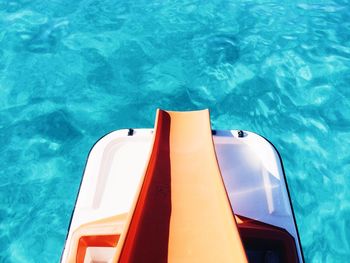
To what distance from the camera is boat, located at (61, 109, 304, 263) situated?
6.63 feet

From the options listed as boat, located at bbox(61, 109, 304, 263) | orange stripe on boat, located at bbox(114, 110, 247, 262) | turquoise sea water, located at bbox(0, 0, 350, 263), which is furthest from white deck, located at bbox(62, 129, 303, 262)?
turquoise sea water, located at bbox(0, 0, 350, 263)

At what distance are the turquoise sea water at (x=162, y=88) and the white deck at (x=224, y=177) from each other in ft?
6.60

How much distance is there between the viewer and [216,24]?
7.44 meters

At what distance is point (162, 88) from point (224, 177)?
358 cm

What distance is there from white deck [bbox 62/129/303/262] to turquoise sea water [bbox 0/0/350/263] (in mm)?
2010

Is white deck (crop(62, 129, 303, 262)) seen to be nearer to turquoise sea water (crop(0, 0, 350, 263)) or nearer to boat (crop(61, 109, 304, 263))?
boat (crop(61, 109, 304, 263))

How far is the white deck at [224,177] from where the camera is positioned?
2.83m

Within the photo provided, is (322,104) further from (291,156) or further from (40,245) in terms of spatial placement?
(40,245)

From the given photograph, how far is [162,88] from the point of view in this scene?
6.36 m

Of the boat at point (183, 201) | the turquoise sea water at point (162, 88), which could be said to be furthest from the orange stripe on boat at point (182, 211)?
the turquoise sea water at point (162, 88)

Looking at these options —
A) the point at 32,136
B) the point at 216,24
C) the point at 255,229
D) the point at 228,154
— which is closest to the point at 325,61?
the point at 216,24

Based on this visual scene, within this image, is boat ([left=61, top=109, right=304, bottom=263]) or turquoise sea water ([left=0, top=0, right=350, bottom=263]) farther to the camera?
turquoise sea water ([left=0, top=0, right=350, bottom=263])

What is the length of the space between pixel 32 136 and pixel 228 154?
3.93 m

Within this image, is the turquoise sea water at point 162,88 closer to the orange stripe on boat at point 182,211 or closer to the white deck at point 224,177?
the white deck at point 224,177
